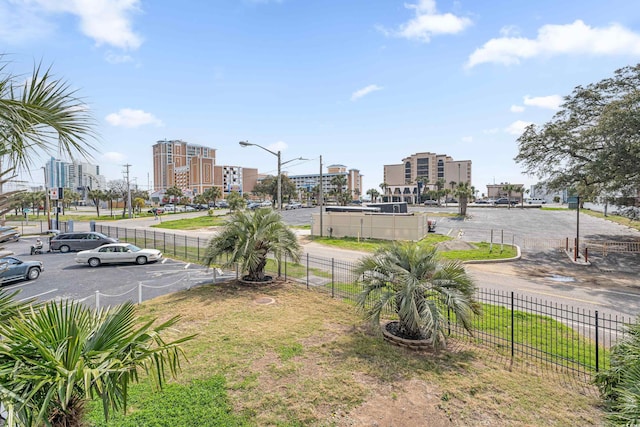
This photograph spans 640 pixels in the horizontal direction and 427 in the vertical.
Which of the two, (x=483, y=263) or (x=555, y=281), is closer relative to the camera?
(x=555, y=281)

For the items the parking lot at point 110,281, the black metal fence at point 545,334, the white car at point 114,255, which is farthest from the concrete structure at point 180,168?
the black metal fence at point 545,334

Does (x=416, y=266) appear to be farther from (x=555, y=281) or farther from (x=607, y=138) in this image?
(x=607, y=138)

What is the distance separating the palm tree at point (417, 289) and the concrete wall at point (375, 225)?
19074 mm

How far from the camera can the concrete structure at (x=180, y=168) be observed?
151250 millimetres

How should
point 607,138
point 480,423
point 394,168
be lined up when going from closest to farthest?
point 480,423 → point 607,138 → point 394,168

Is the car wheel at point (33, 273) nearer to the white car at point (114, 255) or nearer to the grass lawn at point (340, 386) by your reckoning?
the white car at point (114, 255)

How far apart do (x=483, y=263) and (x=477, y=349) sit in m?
13.1

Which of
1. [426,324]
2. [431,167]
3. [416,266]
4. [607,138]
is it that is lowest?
[426,324]

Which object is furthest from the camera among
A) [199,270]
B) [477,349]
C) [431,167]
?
[431,167]

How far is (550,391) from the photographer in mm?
6242

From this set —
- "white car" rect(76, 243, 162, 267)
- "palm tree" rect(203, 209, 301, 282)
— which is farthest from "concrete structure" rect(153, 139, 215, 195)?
"palm tree" rect(203, 209, 301, 282)

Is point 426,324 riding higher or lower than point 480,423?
higher

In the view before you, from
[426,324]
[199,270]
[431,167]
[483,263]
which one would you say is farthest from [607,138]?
[431,167]

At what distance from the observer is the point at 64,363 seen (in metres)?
3.15
